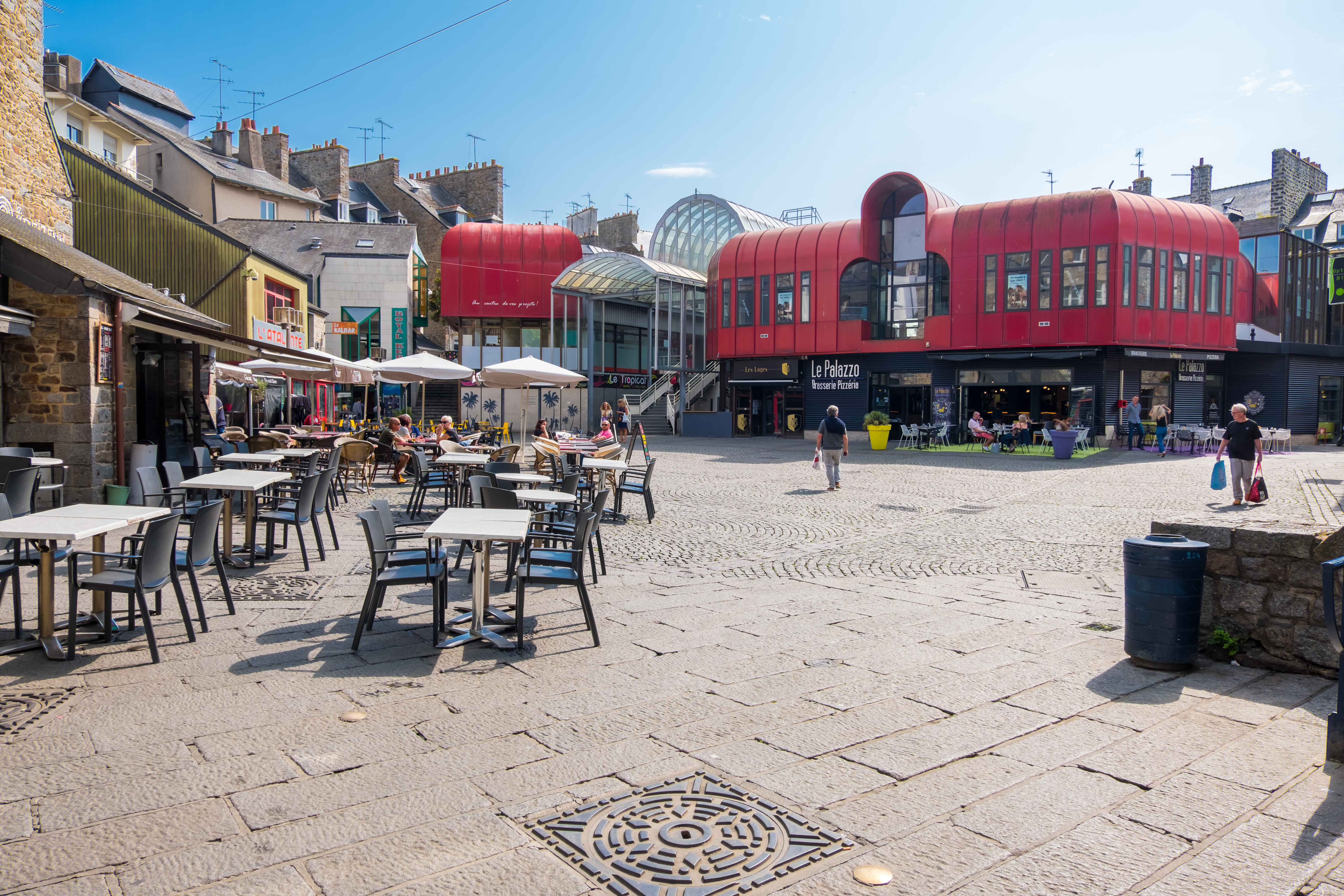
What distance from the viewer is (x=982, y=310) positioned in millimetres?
27219

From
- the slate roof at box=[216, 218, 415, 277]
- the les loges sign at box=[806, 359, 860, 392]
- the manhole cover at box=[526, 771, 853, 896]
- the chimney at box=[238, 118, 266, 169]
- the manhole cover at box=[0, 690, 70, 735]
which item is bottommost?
the manhole cover at box=[526, 771, 853, 896]

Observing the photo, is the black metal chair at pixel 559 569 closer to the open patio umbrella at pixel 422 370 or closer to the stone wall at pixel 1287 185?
the open patio umbrella at pixel 422 370

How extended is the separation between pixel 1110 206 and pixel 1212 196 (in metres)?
22.6

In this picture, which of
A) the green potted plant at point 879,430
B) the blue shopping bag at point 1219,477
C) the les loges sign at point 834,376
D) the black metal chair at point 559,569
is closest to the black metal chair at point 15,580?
the black metal chair at point 559,569

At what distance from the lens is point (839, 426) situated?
1559cm

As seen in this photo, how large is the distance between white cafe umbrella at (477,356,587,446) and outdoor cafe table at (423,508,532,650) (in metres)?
10.4

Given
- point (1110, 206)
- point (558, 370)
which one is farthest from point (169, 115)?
point (1110, 206)

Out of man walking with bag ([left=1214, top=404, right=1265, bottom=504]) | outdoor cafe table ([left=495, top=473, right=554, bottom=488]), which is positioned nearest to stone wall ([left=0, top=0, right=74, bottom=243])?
outdoor cafe table ([left=495, top=473, right=554, bottom=488])

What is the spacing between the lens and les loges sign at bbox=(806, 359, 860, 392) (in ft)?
101

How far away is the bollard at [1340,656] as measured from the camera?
3613 millimetres

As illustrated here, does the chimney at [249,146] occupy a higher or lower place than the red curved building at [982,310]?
higher

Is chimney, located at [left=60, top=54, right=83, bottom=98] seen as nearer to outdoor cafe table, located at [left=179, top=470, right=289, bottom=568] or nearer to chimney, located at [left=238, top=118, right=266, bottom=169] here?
chimney, located at [left=238, top=118, right=266, bottom=169]

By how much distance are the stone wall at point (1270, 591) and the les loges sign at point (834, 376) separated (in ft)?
83.7

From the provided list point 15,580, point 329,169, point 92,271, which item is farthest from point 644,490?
point 329,169
